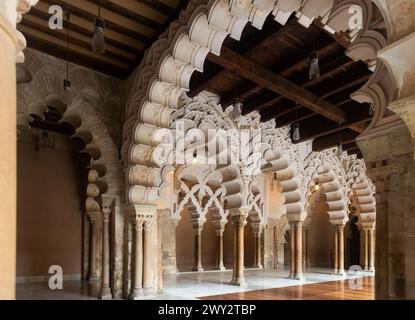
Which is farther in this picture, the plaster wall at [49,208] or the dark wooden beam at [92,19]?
the plaster wall at [49,208]

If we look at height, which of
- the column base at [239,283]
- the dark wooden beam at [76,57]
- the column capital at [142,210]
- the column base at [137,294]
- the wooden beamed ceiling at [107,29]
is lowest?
the column base at [239,283]

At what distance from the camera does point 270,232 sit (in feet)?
52.9

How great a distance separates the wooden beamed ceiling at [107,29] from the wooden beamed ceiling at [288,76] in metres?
1.30

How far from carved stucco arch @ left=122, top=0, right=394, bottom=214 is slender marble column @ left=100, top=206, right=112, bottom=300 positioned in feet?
3.03

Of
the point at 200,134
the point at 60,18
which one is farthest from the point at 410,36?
the point at 200,134

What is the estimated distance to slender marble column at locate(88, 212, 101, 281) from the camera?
10.9 m

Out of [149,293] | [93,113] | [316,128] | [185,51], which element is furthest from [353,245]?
[185,51]

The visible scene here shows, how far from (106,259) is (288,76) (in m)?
5.36

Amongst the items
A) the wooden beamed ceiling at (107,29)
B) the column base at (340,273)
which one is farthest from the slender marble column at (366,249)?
the wooden beamed ceiling at (107,29)

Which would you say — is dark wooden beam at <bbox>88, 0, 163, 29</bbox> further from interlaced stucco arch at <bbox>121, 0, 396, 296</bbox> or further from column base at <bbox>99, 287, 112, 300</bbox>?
Result: column base at <bbox>99, 287, 112, 300</bbox>

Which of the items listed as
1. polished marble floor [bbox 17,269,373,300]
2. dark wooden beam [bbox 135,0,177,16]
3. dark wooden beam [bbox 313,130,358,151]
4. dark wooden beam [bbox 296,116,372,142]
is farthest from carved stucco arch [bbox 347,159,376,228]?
dark wooden beam [bbox 135,0,177,16]

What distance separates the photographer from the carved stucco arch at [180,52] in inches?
154

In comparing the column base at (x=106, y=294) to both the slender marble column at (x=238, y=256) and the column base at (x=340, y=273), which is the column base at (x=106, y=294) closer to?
the slender marble column at (x=238, y=256)

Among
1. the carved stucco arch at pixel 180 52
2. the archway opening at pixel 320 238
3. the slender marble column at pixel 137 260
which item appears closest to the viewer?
the carved stucco arch at pixel 180 52
